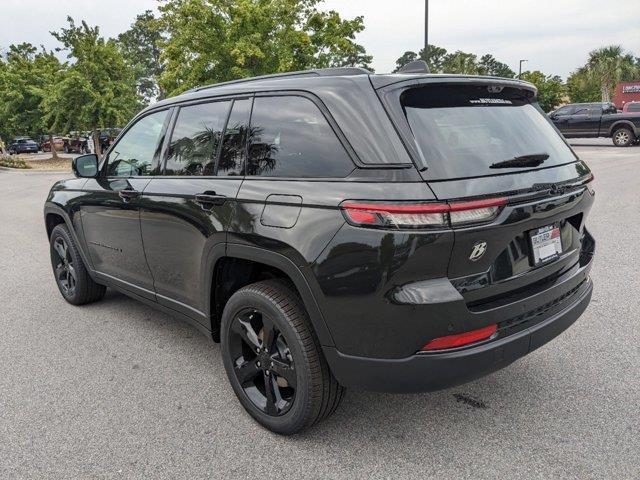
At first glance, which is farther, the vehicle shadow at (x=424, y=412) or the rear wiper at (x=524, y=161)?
the vehicle shadow at (x=424, y=412)

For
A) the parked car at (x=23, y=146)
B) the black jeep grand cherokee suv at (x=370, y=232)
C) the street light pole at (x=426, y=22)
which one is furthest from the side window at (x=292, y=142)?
the parked car at (x=23, y=146)

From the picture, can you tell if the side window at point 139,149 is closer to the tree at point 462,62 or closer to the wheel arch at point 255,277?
the wheel arch at point 255,277

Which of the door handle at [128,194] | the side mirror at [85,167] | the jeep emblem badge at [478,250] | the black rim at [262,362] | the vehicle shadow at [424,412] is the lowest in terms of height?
the vehicle shadow at [424,412]

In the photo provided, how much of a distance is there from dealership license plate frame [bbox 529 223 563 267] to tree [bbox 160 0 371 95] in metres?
17.3

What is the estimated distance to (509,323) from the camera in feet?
7.72

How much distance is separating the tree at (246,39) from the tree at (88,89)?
23.4 feet

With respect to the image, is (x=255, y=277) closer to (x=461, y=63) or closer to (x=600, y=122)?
(x=600, y=122)

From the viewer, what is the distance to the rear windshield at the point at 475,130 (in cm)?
225

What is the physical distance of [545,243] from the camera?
2.48 meters

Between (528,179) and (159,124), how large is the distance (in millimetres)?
2466

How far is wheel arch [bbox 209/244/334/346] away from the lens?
236 centimetres

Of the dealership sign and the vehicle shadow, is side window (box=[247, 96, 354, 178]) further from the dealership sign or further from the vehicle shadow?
the dealership sign

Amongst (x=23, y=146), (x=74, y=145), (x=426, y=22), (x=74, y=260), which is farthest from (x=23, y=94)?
(x=74, y=260)

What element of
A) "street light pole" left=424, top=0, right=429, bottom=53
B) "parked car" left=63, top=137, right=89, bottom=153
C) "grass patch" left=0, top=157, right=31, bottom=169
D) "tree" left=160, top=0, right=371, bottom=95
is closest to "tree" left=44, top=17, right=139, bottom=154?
"grass patch" left=0, top=157, right=31, bottom=169
